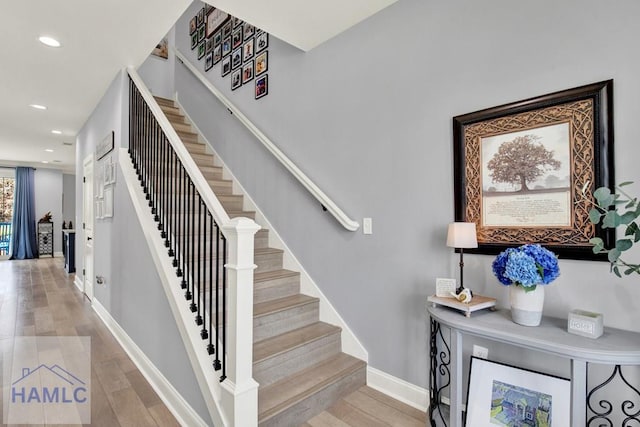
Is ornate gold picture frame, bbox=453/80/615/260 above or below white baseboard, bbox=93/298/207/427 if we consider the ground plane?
above

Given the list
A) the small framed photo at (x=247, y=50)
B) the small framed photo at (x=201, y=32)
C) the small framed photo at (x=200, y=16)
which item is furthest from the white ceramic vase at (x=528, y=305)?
the small framed photo at (x=200, y=16)

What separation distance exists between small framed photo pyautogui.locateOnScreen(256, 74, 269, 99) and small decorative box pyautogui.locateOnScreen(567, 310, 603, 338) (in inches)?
115

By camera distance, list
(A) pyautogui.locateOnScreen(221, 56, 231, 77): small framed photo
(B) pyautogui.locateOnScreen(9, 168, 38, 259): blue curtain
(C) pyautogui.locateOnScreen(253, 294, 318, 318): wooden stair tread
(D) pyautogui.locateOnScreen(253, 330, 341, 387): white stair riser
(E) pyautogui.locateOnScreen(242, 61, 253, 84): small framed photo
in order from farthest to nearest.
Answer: (B) pyautogui.locateOnScreen(9, 168, 38, 259): blue curtain
(A) pyautogui.locateOnScreen(221, 56, 231, 77): small framed photo
(E) pyautogui.locateOnScreen(242, 61, 253, 84): small framed photo
(C) pyautogui.locateOnScreen(253, 294, 318, 318): wooden stair tread
(D) pyautogui.locateOnScreen(253, 330, 341, 387): white stair riser

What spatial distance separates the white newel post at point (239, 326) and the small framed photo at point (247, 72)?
2.38m

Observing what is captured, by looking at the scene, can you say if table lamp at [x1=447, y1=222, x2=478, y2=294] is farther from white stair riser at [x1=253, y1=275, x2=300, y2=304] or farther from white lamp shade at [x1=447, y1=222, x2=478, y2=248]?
white stair riser at [x1=253, y1=275, x2=300, y2=304]

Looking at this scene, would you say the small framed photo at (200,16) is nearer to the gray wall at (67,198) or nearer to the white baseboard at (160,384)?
the white baseboard at (160,384)

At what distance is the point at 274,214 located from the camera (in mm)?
3154

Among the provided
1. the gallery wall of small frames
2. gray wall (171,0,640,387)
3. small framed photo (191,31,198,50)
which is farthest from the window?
gray wall (171,0,640,387)

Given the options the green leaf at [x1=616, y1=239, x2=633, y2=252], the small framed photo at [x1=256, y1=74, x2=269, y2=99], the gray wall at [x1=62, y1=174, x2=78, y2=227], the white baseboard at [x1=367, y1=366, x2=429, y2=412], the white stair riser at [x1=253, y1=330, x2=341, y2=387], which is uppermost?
the small framed photo at [x1=256, y1=74, x2=269, y2=99]

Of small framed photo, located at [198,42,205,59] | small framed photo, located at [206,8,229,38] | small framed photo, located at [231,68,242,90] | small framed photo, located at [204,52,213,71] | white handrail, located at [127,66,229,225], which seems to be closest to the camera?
white handrail, located at [127,66,229,225]

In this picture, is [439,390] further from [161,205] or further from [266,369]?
[161,205]

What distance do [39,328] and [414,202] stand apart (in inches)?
158

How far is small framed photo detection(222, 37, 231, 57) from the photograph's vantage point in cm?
385

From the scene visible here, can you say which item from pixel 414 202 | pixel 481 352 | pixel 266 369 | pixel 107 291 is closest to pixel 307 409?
pixel 266 369
